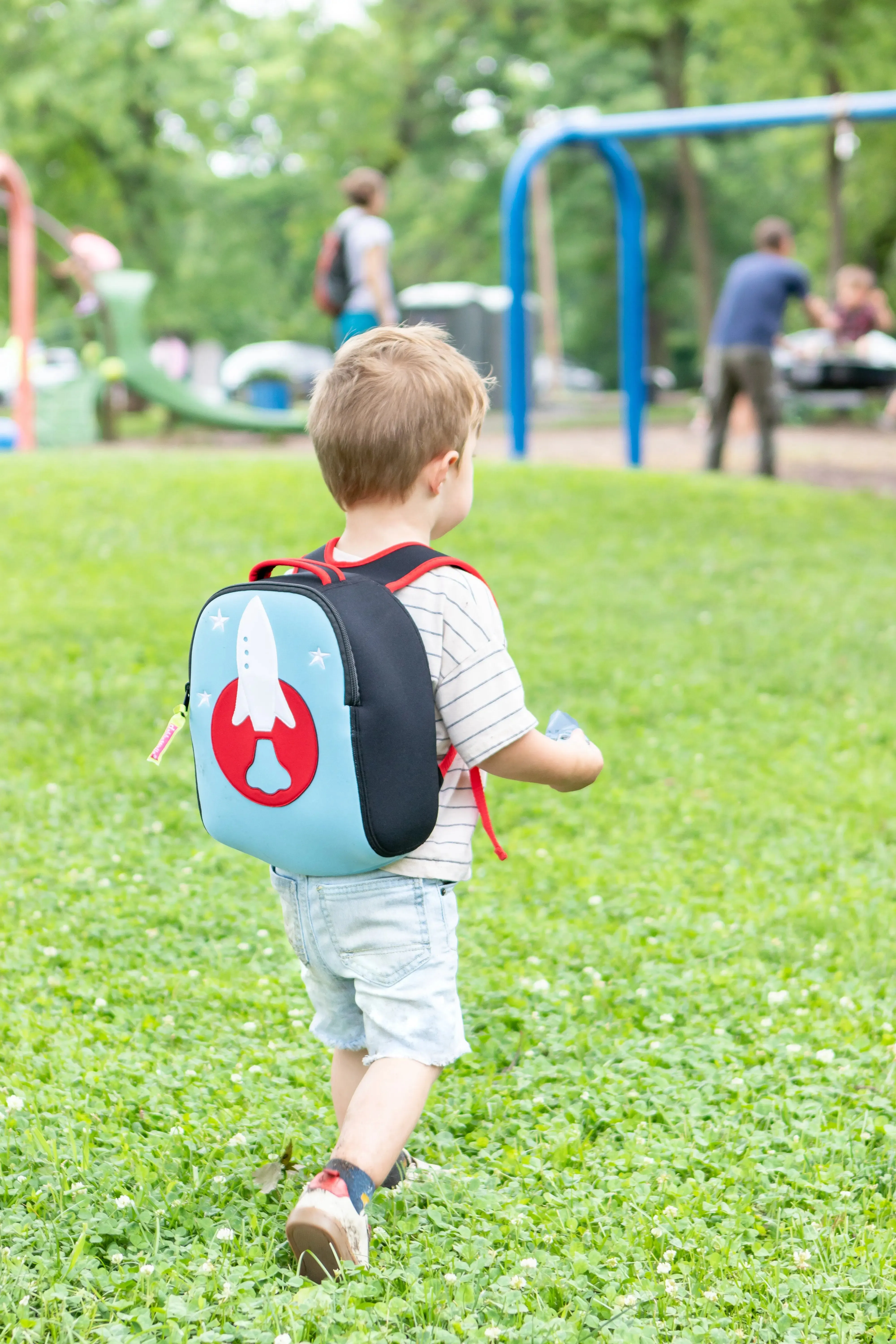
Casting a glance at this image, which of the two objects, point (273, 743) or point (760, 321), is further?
point (760, 321)

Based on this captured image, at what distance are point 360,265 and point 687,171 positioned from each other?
1780 cm

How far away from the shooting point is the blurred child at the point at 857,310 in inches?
606

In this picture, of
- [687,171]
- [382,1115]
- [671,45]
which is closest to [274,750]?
[382,1115]

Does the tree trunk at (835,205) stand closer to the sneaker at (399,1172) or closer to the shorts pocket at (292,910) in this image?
the sneaker at (399,1172)

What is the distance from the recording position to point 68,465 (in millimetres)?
10938

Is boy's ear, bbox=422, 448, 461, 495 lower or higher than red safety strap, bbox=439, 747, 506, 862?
higher

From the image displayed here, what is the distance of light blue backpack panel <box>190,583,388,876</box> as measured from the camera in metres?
2.25

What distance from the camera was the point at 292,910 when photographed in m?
2.46

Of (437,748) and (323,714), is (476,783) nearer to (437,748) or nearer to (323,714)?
(437,748)

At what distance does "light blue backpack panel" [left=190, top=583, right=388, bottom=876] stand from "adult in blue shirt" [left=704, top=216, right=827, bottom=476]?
1044 cm

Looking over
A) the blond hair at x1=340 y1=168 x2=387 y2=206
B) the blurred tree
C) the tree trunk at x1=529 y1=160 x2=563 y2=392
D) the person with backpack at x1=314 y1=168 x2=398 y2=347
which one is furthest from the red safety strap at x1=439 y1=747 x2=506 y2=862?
the blurred tree

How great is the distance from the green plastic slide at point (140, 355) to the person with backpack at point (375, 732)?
13940 mm

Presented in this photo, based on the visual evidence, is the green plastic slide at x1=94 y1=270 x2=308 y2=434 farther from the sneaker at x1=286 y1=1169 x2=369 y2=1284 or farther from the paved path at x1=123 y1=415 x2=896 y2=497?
the sneaker at x1=286 y1=1169 x2=369 y2=1284

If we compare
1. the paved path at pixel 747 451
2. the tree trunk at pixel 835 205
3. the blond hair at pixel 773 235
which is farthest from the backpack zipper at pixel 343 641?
the tree trunk at pixel 835 205
